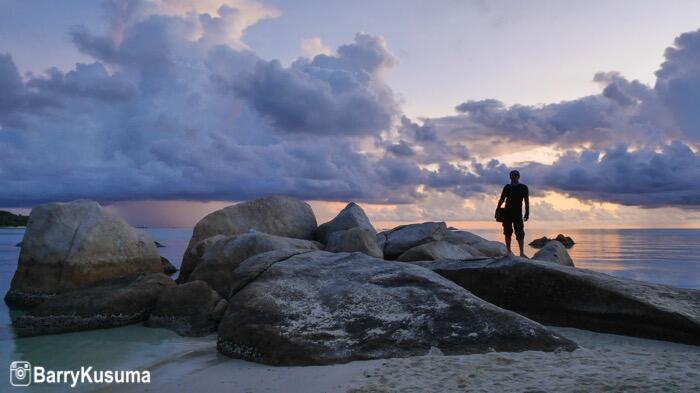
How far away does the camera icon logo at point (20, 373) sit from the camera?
670 centimetres

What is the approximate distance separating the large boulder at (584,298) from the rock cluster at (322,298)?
2 cm

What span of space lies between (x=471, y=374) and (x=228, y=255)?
7.03 meters

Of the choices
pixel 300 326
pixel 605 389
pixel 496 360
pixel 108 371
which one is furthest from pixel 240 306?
pixel 605 389

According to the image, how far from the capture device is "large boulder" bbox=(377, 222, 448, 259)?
602 inches

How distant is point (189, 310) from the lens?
9492 millimetres

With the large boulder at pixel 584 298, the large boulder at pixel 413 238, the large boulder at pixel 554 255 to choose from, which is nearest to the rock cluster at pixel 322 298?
the large boulder at pixel 584 298

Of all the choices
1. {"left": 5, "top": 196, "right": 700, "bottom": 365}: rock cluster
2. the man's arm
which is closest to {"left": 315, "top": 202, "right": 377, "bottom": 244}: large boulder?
{"left": 5, "top": 196, "right": 700, "bottom": 365}: rock cluster

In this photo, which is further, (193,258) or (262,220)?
(262,220)

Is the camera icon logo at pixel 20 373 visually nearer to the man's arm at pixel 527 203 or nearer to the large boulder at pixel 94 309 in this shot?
the large boulder at pixel 94 309

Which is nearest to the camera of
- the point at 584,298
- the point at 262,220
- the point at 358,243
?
the point at 584,298

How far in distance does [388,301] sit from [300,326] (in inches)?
49.8

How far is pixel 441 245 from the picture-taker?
14.7 m

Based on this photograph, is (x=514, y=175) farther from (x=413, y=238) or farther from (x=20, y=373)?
(x=20, y=373)

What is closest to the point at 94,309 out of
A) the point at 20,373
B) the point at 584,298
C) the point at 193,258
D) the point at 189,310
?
the point at 189,310
